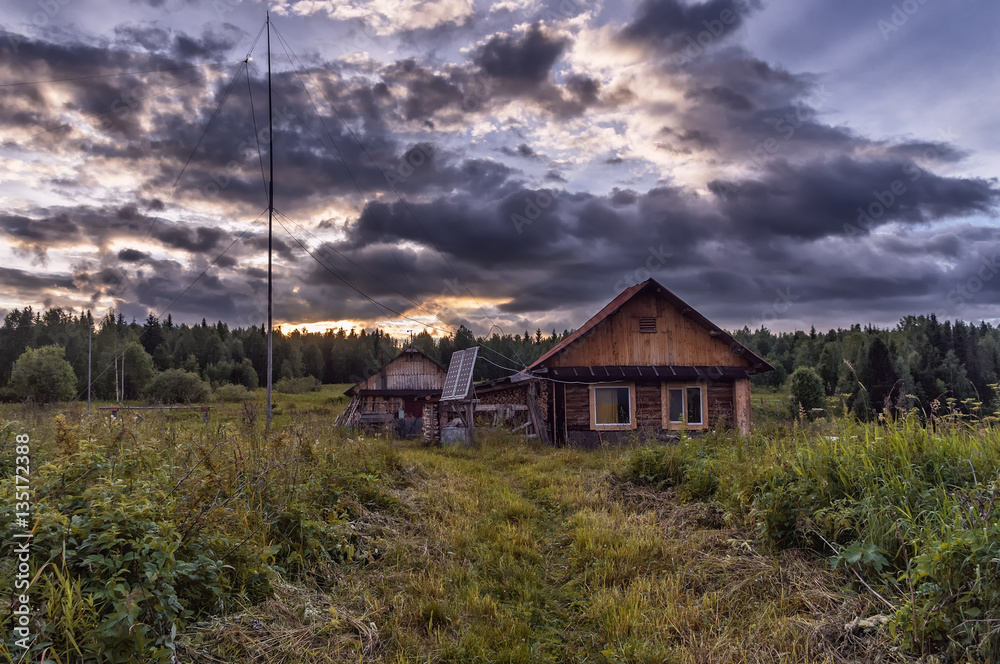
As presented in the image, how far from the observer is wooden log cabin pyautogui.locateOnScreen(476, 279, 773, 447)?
19891 millimetres

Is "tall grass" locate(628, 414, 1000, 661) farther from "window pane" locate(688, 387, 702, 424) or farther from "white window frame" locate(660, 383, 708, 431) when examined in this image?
"window pane" locate(688, 387, 702, 424)

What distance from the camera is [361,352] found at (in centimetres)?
10612

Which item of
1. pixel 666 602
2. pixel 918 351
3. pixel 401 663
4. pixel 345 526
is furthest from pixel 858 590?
pixel 918 351

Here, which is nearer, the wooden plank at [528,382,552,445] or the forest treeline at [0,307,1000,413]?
the wooden plank at [528,382,552,445]

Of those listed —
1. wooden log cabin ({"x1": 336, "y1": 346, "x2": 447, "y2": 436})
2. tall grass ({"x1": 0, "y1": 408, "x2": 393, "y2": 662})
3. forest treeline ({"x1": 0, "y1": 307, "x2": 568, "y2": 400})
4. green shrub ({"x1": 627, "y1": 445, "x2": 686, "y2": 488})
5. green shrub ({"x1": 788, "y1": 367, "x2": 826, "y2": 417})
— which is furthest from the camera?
forest treeline ({"x1": 0, "y1": 307, "x2": 568, "y2": 400})

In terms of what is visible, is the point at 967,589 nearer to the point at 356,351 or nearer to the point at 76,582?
the point at 76,582

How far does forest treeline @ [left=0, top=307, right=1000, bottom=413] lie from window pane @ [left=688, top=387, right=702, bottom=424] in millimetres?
16831

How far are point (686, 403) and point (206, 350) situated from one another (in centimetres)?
9441

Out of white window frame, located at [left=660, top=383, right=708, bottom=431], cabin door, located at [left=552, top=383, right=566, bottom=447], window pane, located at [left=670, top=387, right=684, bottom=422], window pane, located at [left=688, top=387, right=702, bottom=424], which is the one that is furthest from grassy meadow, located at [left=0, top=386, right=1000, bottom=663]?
window pane, located at [left=688, top=387, right=702, bottom=424]

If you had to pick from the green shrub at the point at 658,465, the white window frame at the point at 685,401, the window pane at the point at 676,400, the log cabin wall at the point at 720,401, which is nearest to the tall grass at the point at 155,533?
the green shrub at the point at 658,465

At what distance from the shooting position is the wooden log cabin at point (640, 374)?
19.9 meters

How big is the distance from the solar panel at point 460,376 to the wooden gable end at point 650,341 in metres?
3.90

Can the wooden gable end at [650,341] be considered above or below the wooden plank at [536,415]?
above

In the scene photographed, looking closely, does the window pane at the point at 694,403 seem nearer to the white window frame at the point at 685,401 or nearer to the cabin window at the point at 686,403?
the cabin window at the point at 686,403
